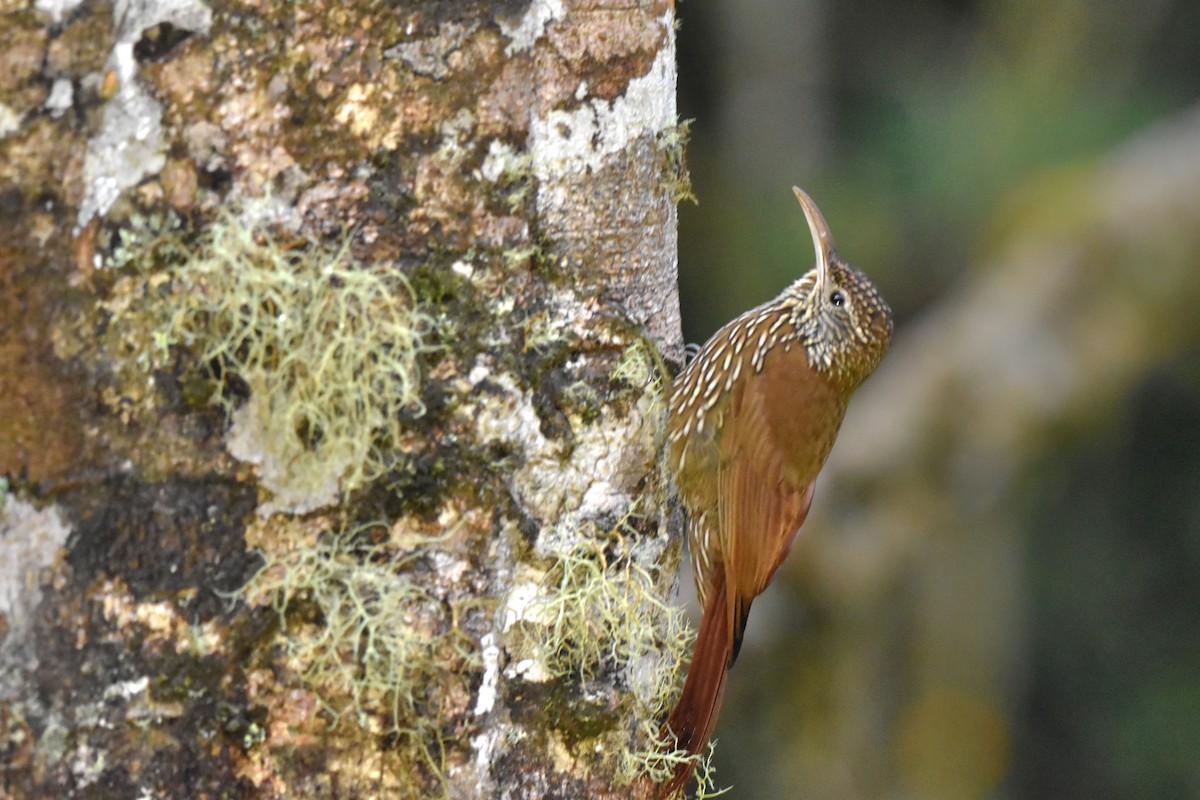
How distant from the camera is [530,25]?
1.69 metres

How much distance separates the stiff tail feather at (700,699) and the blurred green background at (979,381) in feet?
7.03

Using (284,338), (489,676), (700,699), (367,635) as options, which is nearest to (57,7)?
(284,338)

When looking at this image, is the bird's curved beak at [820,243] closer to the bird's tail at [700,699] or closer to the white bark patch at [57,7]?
the bird's tail at [700,699]

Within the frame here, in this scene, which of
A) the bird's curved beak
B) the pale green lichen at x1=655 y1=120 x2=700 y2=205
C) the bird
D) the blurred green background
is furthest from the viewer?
the blurred green background

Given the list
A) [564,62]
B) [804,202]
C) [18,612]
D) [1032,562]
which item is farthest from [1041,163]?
[18,612]

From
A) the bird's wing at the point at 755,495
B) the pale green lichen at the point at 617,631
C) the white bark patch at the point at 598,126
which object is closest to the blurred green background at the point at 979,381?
the bird's wing at the point at 755,495

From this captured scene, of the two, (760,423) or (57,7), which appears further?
(760,423)

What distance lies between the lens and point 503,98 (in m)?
1.67

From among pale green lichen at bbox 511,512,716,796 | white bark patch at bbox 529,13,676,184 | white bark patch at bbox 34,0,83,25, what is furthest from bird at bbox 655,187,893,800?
white bark patch at bbox 34,0,83,25

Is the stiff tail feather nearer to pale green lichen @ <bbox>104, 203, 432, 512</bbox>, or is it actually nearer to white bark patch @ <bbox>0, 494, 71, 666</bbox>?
pale green lichen @ <bbox>104, 203, 432, 512</bbox>

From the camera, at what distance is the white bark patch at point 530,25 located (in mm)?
1670

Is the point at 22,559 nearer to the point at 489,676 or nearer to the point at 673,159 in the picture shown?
the point at 489,676

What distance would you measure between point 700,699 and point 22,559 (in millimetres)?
1069

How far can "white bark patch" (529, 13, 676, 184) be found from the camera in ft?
5.65
